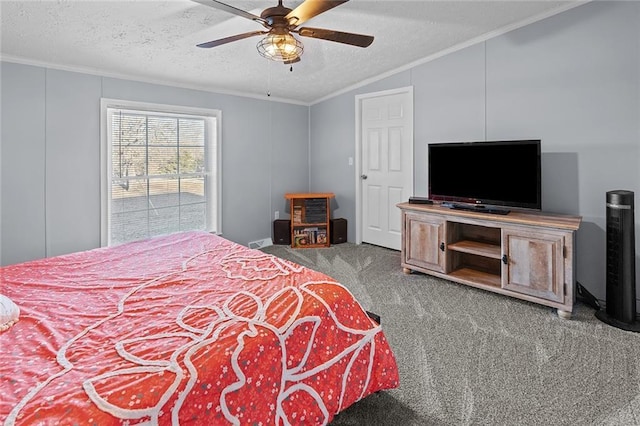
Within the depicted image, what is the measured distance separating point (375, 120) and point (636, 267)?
126 inches

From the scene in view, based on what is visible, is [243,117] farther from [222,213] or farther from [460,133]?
[460,133]

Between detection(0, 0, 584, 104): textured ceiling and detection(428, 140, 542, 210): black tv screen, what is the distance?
3.80 feet

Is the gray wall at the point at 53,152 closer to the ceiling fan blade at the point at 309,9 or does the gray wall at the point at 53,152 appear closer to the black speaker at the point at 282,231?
the black speaker at the point at 282,231

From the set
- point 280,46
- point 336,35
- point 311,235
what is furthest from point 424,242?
point 280,46

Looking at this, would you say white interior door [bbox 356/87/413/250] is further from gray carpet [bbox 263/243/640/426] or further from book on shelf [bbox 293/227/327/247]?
gray carpet [bbox 263/243/640/426]

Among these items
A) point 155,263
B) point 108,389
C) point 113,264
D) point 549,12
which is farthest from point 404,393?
point 549,12

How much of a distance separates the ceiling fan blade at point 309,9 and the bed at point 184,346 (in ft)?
4.77

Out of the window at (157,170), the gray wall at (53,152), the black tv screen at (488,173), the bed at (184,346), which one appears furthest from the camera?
the window at (157,170)

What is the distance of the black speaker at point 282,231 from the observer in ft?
17.2

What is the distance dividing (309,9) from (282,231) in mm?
3567

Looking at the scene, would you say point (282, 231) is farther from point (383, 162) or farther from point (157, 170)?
point (157, 170)

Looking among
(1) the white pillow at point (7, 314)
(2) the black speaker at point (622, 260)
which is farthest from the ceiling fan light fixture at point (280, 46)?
(2) the black speaker at point (622, 260)

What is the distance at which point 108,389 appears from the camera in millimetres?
1014

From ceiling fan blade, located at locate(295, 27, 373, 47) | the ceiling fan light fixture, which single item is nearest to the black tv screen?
ceiling fan blade, located at locate(295, 27, 373, 47)
